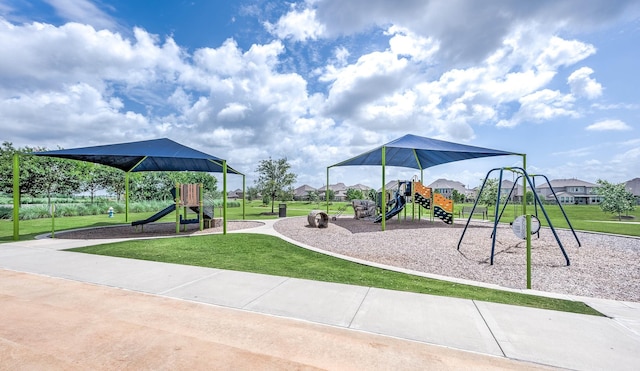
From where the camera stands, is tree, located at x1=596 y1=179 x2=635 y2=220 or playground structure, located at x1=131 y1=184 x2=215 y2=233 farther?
tree, located at x1=596 y1=179 x2=635 y2=220

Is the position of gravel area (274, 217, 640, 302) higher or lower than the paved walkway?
lower

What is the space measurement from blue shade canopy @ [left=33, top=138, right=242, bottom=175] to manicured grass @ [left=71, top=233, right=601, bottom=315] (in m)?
3.92

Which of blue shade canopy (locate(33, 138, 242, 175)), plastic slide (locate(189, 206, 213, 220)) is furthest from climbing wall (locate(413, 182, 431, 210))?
plastic slide (locate(189, 206, 213, 220))

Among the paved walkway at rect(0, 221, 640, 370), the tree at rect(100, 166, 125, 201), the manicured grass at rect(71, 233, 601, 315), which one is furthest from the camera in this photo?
the tree at rect(100, 166, 125, 201)

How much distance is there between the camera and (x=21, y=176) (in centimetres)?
2505

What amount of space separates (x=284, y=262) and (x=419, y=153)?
15291mm

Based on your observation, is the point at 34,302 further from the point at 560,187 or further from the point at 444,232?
the point at 560,187

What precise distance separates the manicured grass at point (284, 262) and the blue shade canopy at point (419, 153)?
7.33 m

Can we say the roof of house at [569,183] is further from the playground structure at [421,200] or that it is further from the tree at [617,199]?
the playground structure at [421,200]

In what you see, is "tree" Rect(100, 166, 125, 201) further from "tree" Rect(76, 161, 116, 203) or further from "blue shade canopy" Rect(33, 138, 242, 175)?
"blue shade canopy" Rect(33, 138, 242, 175)

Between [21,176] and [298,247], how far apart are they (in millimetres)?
29973

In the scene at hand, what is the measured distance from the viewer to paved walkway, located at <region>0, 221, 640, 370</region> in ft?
10.7

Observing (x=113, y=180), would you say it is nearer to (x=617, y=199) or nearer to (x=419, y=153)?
(x=419, y=153)

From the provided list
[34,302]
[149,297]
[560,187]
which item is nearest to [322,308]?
[149,297]
